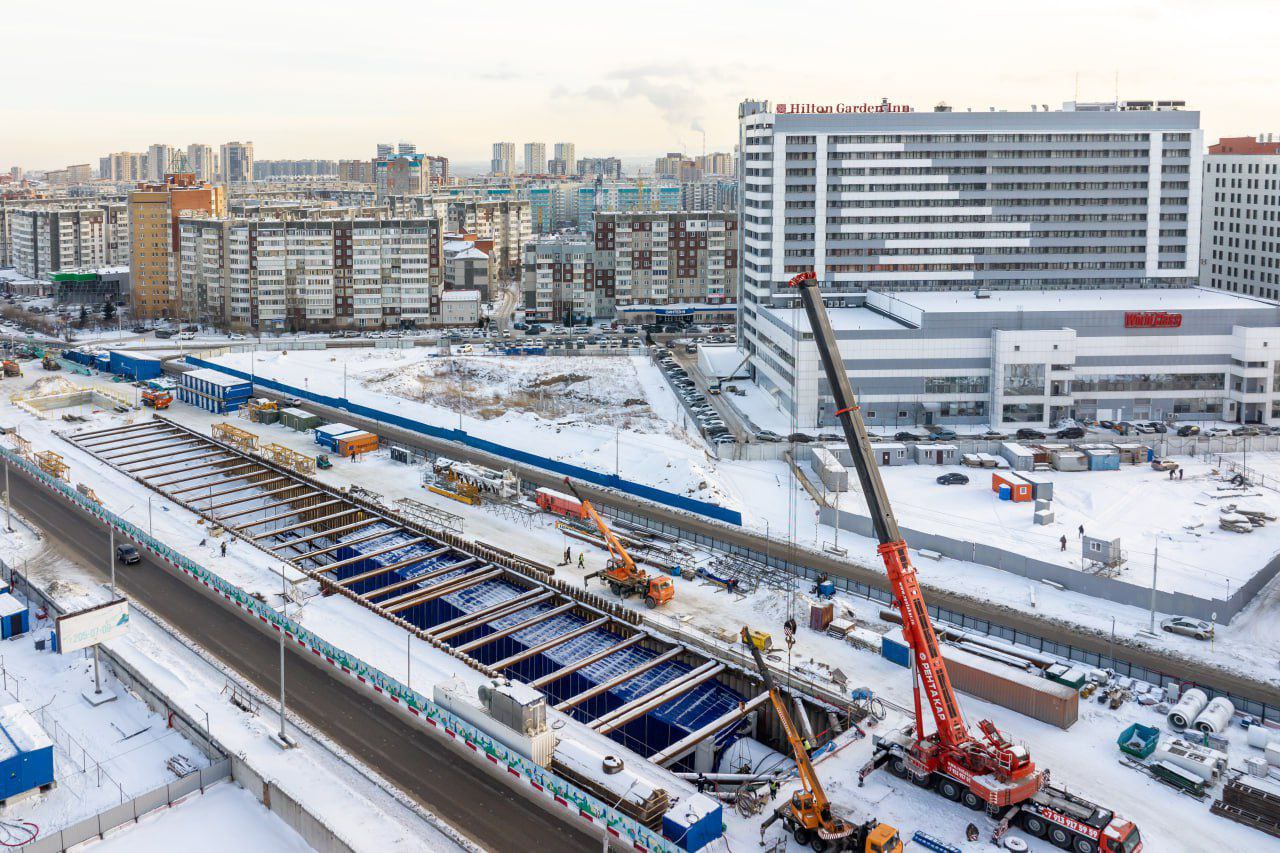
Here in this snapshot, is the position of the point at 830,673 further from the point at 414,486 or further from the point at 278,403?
the point at 278,403

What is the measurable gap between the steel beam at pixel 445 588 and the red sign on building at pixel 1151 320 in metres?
60.2

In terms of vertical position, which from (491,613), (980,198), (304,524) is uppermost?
(980,198)

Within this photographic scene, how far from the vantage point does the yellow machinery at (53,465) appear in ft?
266

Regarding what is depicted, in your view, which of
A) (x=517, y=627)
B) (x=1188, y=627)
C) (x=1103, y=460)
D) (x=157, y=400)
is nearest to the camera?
(x=1188, y=627)

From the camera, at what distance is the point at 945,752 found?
39.8m

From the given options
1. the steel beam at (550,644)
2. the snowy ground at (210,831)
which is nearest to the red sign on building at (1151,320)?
the steel beam at (550,644)

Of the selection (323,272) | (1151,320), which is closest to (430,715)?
(1151,320)

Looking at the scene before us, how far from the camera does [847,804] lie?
3931cm

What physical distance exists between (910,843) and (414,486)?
167 ft

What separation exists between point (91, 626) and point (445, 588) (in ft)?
60.8

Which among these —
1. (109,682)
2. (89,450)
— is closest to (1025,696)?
(109,682)

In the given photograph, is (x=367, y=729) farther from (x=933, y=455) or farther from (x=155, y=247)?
(x=155, y=247)

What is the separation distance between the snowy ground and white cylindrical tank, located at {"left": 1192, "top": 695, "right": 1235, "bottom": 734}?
32.9 m

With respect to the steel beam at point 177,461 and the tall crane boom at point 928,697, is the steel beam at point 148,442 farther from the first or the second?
the tall crane boom at point 928,697
